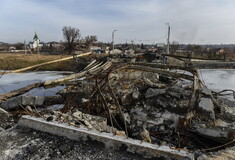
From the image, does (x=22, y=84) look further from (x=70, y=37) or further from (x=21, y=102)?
(x=70, y=37)

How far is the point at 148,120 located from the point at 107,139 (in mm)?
1979

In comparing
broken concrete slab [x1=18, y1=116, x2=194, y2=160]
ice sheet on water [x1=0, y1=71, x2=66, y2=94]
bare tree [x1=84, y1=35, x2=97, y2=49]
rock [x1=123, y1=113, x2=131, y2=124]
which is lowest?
rock [x1=123, y1=113, x2=131, y2=124]

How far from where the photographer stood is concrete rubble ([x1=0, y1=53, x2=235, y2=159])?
227 cm

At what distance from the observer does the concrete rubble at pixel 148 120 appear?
2.27 m

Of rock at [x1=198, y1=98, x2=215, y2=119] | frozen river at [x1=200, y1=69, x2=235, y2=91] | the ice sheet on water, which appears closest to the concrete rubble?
rock at [x1=198, y1=98, x2=215, y2=119]

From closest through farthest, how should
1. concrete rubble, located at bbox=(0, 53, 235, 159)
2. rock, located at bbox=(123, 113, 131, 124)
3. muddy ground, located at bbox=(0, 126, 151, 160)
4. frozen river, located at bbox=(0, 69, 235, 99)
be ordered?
muddy ground, located at bbox=(0, 126, 151, 160), concrete rubble, located at bbox=(0, 53, 235, 159), rock, located at bbox=(123, 113, 131, 124), frozen river, located at bbox=(0, 69, 235, 99)

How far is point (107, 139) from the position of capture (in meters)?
2.18

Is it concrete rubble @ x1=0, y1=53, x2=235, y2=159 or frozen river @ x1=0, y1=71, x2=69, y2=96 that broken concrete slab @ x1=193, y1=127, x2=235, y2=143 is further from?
frozen river @ x1=0, y1=71, x2=69, y2=96

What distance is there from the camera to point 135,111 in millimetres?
4254

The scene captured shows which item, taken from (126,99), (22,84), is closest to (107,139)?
(126,99)

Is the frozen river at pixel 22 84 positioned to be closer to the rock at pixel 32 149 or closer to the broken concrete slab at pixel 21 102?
the broken concrete slab at pixel 21 102

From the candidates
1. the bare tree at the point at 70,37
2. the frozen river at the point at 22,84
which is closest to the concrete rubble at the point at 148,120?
the frozen river at the point at 22,84

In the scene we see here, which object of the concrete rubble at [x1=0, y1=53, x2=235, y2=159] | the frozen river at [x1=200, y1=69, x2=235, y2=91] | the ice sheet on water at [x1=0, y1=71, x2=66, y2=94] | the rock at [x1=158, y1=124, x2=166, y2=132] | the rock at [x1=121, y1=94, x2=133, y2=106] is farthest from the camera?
the frozen river at [x1=200, y1=69, x2=235, y2=91]

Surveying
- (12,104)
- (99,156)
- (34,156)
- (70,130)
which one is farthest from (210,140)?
(12,104)
